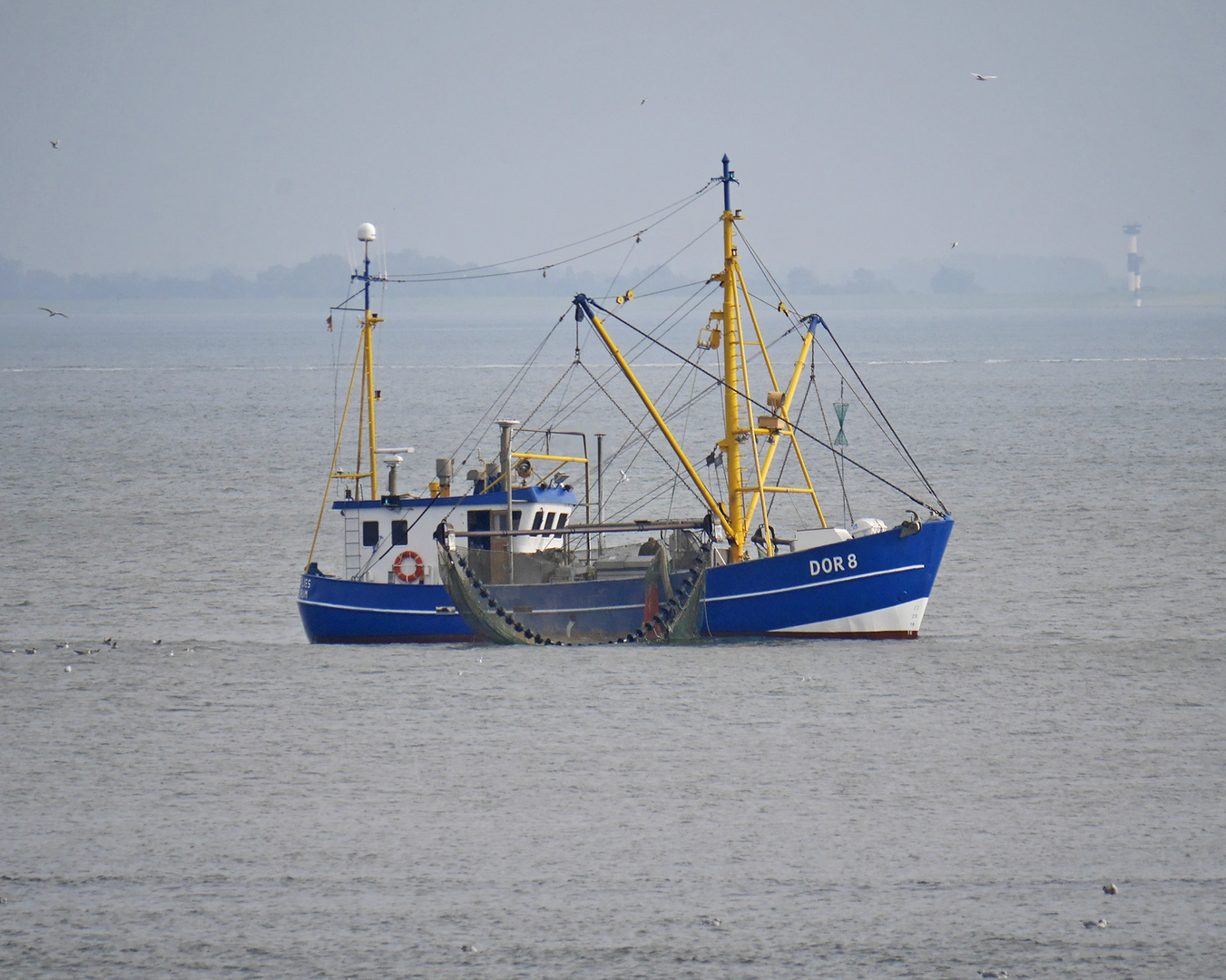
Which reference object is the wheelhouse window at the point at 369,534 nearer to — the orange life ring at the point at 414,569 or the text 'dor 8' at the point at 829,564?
the orange life ring at the point at 414,569

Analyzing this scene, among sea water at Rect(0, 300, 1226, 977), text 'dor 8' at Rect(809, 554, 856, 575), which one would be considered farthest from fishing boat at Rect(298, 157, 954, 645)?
sea water at Rect(0, 300, 1226, 977)

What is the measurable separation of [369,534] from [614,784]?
12.2 meters

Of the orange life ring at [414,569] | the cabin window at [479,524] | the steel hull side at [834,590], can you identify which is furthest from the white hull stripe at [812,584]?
the orange life ring at [414,569]

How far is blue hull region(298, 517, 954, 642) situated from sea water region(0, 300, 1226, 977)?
0.49 m

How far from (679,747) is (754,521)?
891 inches

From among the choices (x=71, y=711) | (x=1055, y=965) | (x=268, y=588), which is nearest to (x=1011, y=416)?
→ (x=268, y=588)

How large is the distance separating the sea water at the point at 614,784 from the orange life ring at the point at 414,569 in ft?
5.33

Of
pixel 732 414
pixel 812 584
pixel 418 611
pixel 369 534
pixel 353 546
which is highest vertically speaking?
pixel 732 414

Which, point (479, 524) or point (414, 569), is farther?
point (414, 569)

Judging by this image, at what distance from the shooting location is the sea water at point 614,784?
596 inches

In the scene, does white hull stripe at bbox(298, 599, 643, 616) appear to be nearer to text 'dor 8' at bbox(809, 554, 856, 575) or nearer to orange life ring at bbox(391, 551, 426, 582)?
orange life ring at bbox(391, 551, 426, 582)

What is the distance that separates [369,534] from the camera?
31.4 meters

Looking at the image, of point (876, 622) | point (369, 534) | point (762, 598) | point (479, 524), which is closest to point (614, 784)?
point (762, 598)

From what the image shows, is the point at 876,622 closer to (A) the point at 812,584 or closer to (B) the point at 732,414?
(A) the point at 812,584
